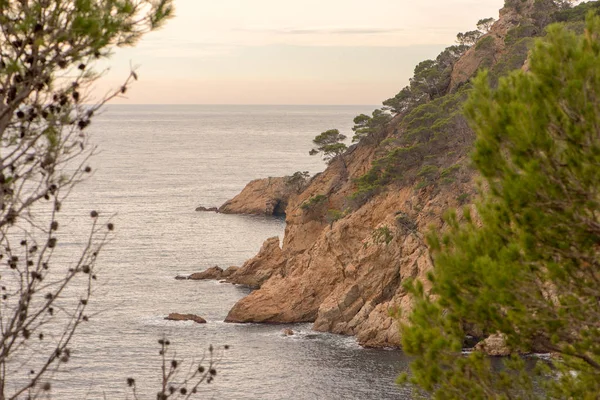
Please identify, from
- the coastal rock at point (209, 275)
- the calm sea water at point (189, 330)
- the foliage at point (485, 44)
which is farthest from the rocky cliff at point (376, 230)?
the coastal rock at point (209, 275)

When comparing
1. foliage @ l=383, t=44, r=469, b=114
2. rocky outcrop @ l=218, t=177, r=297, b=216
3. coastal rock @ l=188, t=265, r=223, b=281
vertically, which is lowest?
coastal rock @ l=188, t=265, r=223, b=281

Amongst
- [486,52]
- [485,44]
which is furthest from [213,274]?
[485,44]

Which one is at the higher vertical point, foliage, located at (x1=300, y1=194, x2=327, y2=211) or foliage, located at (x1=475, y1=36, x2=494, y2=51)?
foliage, located at (x1=475, y1=36, x2=494, y2=51)

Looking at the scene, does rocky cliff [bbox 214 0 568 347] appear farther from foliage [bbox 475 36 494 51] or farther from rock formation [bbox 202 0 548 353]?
foliage [bbox 475 36 494 51]

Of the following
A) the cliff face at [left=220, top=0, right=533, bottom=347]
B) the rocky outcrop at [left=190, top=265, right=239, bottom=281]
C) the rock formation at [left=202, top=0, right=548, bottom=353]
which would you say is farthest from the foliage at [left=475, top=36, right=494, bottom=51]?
the rocky outcrop at [left=190, top=265, right=239, bottom=281]

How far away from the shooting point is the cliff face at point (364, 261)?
50.9 m

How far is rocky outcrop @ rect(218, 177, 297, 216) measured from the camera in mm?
106000

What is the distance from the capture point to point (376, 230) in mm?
55000

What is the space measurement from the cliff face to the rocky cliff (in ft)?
0.23

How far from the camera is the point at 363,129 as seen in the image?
70062 mm

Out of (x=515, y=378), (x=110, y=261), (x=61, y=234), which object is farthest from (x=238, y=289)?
(x=515, y=378)

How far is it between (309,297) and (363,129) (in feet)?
64.8

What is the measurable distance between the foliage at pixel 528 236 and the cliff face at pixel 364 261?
35.5 m

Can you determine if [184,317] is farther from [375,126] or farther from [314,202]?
[375,126]
